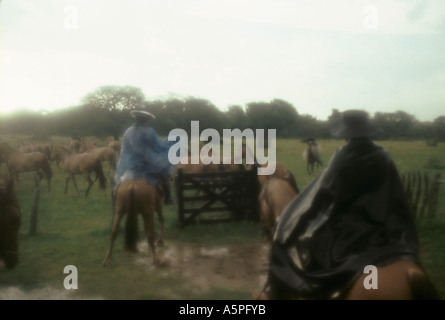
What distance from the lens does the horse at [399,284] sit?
7.77ft

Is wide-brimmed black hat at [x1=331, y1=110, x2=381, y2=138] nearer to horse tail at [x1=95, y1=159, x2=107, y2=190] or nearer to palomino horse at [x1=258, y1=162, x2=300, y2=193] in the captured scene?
palomino horse at [x1=258, y1=162, x2=300, y2=193]

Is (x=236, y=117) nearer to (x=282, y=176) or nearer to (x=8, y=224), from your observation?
(x=282, y=176)

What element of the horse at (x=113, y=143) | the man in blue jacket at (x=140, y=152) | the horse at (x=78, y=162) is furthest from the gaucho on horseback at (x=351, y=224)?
the horse at (x=78, y=162)

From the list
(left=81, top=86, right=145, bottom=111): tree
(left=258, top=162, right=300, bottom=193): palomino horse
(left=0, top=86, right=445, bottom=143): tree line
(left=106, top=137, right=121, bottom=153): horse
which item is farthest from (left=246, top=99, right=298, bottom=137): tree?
(left=106, top=137, right=121, bottom=153): horse

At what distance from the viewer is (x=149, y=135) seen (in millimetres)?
5719

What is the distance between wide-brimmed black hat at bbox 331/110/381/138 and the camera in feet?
9.32

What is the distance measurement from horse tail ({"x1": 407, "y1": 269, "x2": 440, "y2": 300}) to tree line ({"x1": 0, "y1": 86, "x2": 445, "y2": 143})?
3.86 m

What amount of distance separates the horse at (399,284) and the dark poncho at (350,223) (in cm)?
8

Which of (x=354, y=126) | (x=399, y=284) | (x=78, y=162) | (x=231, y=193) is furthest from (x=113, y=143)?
(x=399, y=284)

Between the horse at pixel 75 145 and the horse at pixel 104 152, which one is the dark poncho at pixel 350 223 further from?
the horse at pixel 104 152

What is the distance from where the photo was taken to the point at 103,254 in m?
6.15

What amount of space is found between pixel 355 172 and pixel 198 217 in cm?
644
